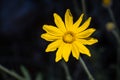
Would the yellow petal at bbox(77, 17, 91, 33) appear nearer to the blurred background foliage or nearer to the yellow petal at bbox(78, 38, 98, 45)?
the yellow petal at bbox(78, 38, 98, 45)

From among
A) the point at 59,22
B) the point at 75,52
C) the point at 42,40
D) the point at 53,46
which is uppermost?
the point at 42,40

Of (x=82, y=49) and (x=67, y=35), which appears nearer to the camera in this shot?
(x=82, y=49)

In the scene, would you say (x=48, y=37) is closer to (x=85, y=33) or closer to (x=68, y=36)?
(x=68, y=36)

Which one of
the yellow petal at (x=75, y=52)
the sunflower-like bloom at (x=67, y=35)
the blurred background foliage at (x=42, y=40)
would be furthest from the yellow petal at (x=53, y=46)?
the blurred background foliage at (x=42, y=40)

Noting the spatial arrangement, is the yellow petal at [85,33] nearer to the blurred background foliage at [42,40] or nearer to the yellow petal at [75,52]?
the yellow petal at [75,52]

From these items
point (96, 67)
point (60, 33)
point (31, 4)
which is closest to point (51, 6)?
point (31, 4)

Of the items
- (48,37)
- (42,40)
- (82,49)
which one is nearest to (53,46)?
(48,37)
